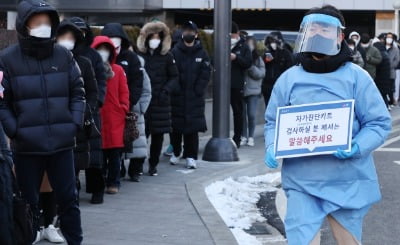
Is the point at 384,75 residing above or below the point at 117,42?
below

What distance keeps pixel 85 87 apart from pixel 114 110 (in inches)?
69.2

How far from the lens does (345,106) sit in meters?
5.31

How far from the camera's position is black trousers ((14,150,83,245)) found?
262 inches

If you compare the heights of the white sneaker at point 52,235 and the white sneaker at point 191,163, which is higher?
the white sneaker at point 52,235

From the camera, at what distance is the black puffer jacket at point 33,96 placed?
21.3 feet

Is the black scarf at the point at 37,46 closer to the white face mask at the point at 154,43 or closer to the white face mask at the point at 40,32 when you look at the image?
the white face mask at the point at 40,32

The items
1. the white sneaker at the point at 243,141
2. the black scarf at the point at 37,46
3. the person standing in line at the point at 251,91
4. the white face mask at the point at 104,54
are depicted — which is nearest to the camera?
the black scarf at the point at 37,46

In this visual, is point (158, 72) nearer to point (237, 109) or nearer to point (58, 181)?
point (237, 109)

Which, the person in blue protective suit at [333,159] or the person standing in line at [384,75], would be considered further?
the person standing in line at [384,75]

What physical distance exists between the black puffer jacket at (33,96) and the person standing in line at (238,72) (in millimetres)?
7418

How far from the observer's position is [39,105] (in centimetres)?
650

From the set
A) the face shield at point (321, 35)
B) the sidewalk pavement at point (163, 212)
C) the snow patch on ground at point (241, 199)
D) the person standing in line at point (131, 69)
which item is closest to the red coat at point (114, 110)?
the person standing in line at point (131, 69)

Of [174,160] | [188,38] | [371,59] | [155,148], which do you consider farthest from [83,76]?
[371,59]

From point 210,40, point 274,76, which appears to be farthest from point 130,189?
point 210,40
